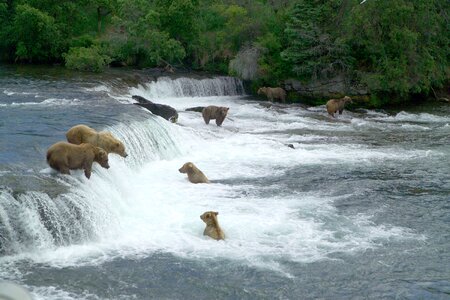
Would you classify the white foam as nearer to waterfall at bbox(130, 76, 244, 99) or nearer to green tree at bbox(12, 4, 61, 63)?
waterfall at bbox(130, 76, 244, 99)

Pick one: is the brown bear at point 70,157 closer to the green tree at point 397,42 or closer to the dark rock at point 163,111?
the dark rock at point 163,111

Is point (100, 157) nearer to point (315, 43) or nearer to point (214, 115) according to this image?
point (214, 115)

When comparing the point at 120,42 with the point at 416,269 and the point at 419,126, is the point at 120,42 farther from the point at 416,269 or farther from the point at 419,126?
the point at 416,269

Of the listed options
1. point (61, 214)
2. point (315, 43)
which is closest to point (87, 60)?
point (315, 43)

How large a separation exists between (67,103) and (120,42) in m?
14.1

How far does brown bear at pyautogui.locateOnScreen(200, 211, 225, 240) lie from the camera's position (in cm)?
957

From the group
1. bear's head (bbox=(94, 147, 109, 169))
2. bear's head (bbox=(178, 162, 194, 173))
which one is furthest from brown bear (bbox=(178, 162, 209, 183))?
bear's head (bbox=(94, 147, 109, 169))

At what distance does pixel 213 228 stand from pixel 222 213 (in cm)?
139

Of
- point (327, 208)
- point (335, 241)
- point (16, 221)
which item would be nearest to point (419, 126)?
point (327, 208)

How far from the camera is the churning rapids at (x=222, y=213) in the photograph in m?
7.96

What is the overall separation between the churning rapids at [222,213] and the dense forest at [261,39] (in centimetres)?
840

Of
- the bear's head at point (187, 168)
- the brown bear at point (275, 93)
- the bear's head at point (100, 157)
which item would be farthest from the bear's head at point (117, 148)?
the brown bear at point (275, 93)

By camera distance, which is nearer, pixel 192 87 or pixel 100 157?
pixel 100 157

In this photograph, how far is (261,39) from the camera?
3034cm
